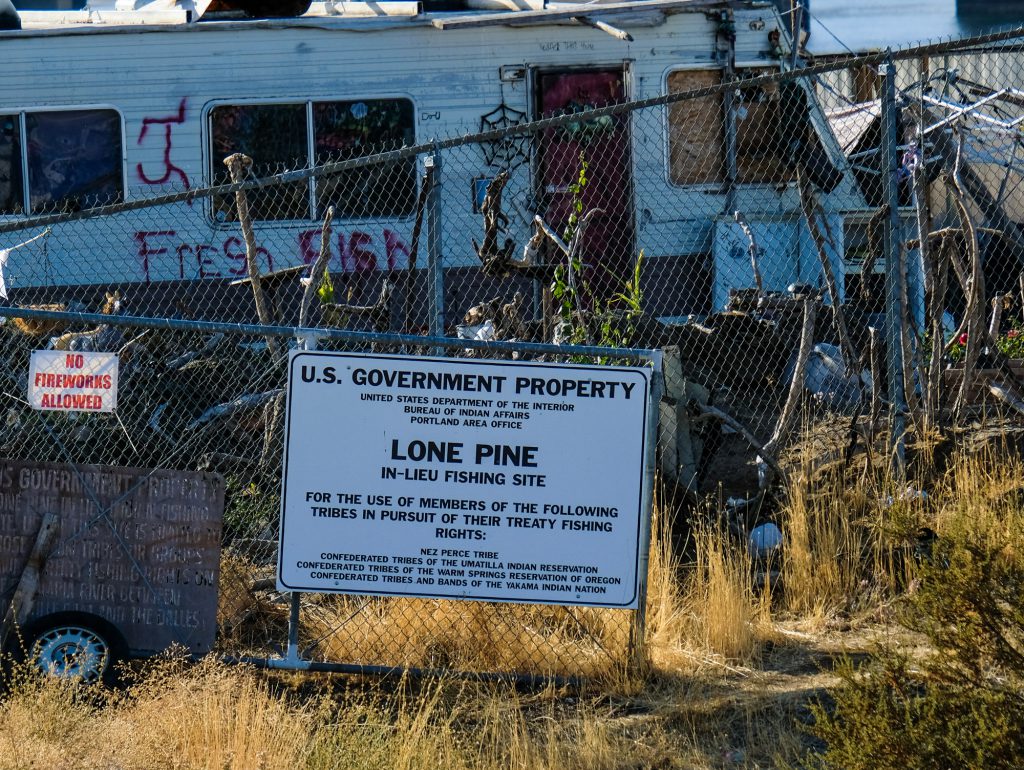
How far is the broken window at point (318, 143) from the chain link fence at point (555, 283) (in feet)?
0.07

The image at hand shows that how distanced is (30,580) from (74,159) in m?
6.14

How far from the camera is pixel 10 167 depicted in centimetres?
1032

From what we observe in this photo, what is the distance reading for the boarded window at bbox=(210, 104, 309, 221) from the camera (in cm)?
1016

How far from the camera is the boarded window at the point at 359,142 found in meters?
10.1

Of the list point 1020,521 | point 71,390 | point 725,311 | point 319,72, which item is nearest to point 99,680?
point 71,390

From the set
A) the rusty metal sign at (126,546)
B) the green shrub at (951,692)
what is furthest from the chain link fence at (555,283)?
the green shrub at (951,692)

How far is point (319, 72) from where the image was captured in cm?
1008

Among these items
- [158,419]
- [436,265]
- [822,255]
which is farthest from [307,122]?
[822,255]

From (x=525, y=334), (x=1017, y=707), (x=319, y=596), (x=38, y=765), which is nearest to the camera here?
(x=1017, y=707)

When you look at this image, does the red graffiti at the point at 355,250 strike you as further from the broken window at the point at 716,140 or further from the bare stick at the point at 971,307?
the bare stick at the point at 971,307

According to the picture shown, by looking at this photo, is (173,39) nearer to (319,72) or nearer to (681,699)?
(319,72)

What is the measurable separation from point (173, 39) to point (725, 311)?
16.5ft

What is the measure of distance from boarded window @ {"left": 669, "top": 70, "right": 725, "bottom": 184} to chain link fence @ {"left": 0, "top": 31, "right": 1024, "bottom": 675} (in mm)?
27

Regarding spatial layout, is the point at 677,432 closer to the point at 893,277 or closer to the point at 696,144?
the point at 893,277
